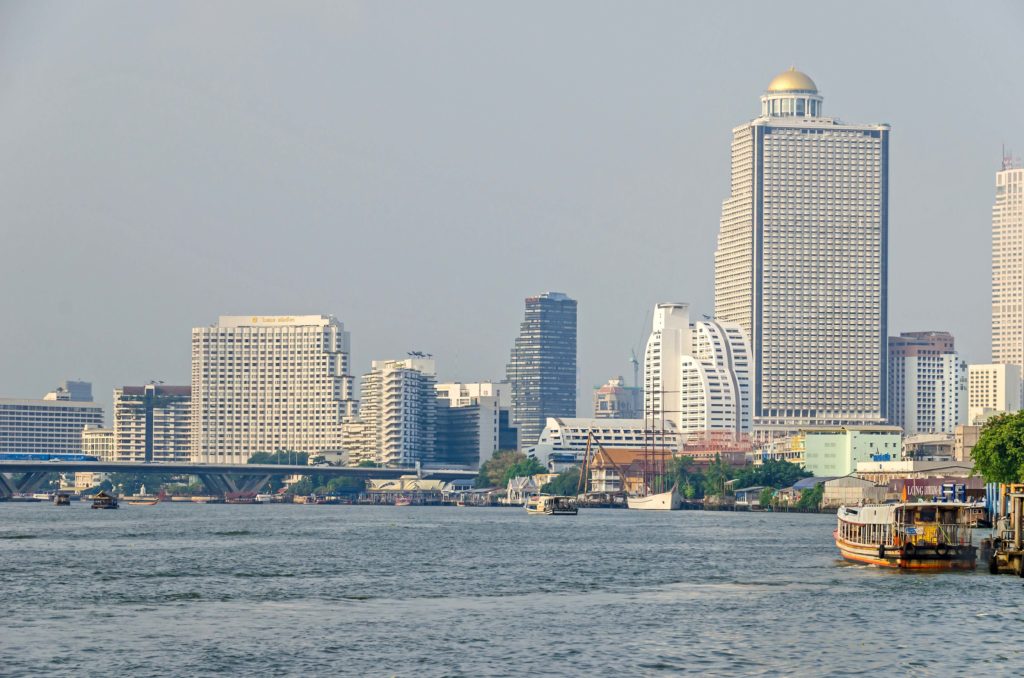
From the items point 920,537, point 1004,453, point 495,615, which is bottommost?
point 495,615

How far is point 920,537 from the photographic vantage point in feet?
393

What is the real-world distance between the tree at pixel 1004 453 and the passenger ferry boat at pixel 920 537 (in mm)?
52261

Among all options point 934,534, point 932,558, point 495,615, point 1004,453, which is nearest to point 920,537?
point 934,534

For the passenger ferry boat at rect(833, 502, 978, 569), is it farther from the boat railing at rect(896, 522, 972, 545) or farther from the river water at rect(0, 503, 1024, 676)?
the river water at rect(0, 503, 1024, 676)

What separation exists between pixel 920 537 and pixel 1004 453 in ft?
200

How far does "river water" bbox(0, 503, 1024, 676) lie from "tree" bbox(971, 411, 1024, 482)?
1623 inches

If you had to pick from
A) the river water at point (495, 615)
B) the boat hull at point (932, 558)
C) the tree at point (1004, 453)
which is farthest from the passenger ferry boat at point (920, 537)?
the tree at point (1004, 453)

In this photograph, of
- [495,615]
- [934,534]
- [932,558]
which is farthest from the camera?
[934,534]

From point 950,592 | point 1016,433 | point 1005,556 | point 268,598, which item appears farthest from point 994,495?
point 268,598

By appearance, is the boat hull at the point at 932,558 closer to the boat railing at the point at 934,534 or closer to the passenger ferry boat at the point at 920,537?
the passenger ferry boat at the point at 920,537

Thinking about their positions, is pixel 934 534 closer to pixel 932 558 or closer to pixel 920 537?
pixel 920 537

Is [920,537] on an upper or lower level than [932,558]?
upper

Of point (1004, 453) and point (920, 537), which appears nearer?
point (920, 537)

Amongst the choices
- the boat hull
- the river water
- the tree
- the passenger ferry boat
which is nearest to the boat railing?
the passenger ferry boat
